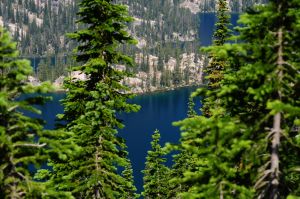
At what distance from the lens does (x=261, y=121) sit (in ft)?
41.6

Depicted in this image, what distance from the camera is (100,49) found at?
21.1 metres

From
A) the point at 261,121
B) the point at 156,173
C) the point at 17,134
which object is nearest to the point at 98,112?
the point at 17,134

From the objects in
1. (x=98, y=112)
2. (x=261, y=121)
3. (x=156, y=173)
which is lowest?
(x=156, y=173)

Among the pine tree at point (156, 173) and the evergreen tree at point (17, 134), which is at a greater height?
the evergreen tree at point (17, 134)

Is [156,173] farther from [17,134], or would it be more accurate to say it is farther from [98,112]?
[17,134]

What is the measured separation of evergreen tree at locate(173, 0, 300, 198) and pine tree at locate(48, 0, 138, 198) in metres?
6.73

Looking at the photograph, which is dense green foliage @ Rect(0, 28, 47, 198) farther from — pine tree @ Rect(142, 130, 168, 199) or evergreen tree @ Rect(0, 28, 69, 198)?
pine tree @ Rect(142, 130, 168, 199)

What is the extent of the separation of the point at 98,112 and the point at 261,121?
8511 millimetres

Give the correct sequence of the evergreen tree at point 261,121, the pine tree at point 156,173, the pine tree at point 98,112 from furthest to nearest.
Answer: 1. the pine tree at point 156,173
2. the pine tree at point 98,112
3. the evergreen tree at point 261,121

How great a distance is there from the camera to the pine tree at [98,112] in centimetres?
1922

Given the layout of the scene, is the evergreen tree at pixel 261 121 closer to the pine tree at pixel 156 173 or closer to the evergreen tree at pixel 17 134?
the evergreen tree at pixel 17 134

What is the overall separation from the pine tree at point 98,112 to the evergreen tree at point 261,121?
6732 mm

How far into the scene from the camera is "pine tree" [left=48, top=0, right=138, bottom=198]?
19219mm

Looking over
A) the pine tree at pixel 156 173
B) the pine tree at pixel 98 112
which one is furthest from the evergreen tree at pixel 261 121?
the pine tree at pixel 156 173
